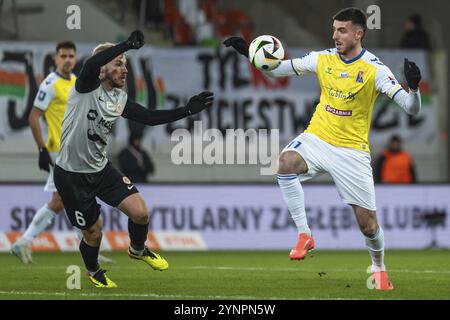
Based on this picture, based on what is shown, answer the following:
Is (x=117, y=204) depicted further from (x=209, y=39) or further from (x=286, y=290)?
(x=209, y=39)

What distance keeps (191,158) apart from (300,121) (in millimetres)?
2226

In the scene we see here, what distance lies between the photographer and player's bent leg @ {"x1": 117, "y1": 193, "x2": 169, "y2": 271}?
32.2 feet

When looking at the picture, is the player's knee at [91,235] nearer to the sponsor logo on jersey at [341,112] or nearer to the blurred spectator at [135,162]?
the sponsor logo on jersey at [341,112]

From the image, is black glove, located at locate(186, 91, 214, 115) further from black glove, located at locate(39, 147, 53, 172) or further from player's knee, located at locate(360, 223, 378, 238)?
black glove, located at locate(39, 147, 53, 172)

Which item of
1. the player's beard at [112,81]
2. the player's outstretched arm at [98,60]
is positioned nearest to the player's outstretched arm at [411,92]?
the player's outstretched arm at [98,60]

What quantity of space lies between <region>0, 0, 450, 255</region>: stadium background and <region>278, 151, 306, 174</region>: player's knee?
287 inches

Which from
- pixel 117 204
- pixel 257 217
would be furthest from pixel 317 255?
pixel 117 204

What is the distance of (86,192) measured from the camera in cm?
980

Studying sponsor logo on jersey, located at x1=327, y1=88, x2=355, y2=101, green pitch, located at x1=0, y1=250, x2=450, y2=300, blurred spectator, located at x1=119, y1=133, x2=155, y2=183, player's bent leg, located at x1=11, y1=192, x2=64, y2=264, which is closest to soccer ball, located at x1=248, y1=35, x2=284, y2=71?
sponsor logo on jersey, located at x1=327, y1=88, x2=355, y2=101

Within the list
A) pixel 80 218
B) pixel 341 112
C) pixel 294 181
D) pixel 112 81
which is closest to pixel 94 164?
pixel 80 218

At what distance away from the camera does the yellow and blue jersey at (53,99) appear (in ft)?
43.5

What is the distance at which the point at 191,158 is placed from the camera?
740 inches

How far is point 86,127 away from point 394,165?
32.3ft

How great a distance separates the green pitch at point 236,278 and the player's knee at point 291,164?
1.03 m
